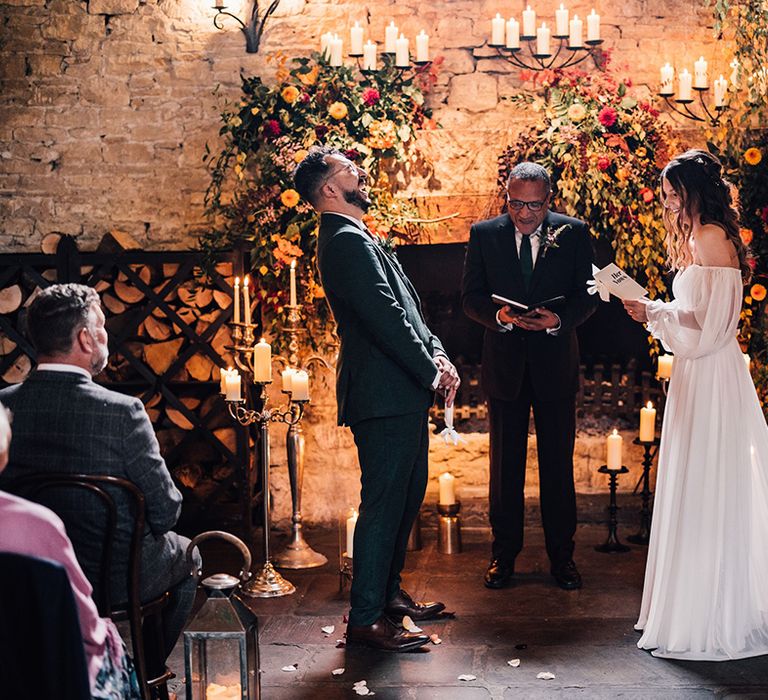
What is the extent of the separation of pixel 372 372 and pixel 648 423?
79.8 inches

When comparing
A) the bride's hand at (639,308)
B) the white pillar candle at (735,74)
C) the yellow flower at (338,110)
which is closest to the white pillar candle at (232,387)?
the yellow flower at (338,110)

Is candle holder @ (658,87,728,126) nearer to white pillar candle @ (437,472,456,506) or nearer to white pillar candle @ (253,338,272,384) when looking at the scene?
white pillar candle @ (437,472,456,506)

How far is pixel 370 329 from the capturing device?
12.8 feet

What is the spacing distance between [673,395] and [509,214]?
3.76 ft

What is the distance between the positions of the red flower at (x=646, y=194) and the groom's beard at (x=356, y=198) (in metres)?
1.90

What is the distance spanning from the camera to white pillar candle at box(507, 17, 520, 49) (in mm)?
5527

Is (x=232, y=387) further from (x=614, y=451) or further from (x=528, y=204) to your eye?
(x=614, y=451)

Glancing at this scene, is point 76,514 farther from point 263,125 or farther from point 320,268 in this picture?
A: point 263,125

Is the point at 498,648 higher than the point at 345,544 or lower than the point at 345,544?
lower

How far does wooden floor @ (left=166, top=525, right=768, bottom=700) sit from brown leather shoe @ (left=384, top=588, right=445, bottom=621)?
0.05m

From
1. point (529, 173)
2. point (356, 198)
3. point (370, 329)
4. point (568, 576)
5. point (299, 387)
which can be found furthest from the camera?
point (299, 387)

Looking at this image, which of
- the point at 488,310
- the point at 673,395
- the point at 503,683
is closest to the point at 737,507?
the point at 673,395

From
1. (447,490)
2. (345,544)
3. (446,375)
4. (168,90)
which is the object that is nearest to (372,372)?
(446,375)

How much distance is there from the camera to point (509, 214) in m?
4.78
